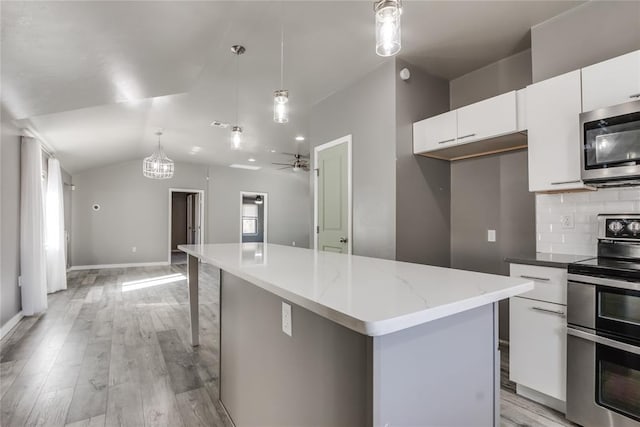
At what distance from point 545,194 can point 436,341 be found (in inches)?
78.7

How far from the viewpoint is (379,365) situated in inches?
32.3

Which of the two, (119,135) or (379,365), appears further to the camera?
(119,135)

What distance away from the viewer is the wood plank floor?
1896mm

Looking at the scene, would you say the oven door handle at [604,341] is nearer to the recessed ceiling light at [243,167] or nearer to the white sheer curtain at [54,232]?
the white sheer curtain at [54,232]

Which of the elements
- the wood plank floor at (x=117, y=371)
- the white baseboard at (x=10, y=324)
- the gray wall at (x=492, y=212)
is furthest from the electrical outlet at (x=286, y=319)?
the white baseboard at (x=10, y=324)

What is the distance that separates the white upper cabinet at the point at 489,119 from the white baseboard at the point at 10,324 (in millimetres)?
4711

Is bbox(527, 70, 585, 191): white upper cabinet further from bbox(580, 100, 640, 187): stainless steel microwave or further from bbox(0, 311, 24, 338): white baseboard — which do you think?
bbox(0, 311, 24, 338): white baseboard

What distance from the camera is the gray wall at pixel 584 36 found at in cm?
204

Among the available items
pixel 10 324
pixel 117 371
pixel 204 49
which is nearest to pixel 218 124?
pixel 204 49

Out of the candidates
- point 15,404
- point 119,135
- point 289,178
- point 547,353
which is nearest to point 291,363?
point 547,353

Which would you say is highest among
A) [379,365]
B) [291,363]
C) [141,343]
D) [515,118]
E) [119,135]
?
[119,135]

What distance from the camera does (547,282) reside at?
1.96 m

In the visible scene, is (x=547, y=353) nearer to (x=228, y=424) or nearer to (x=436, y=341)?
(x=436, y=341)

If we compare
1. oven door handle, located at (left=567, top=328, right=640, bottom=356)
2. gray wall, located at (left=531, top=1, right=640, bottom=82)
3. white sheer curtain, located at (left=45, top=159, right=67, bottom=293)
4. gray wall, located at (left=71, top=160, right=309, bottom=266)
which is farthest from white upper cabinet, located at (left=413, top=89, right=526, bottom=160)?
gray wall, located at (left=71, top=160, right=309, bottom=266)
